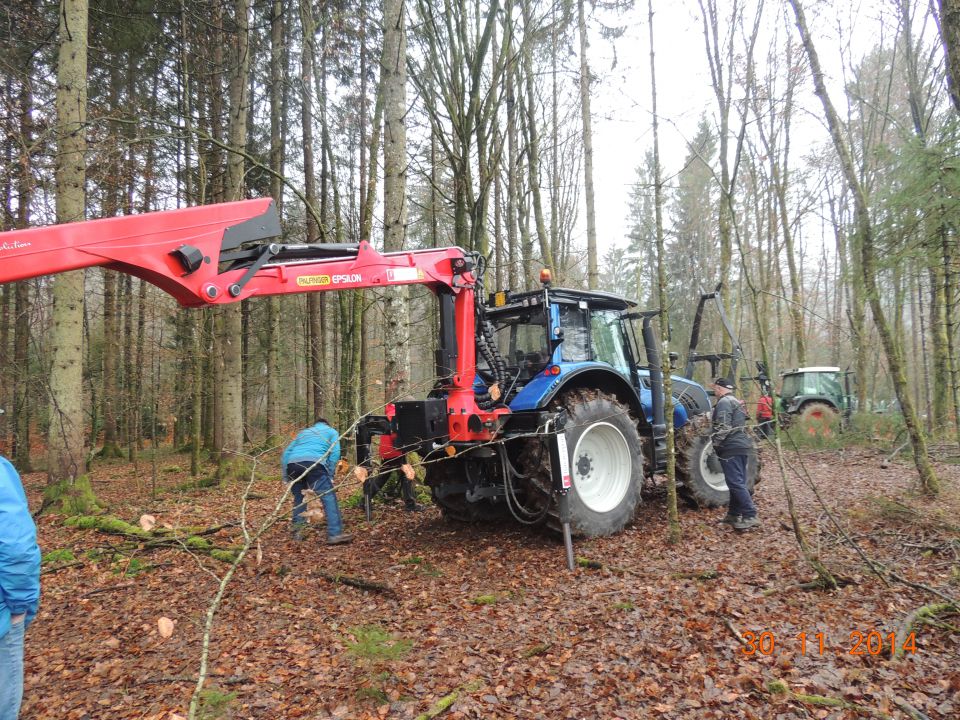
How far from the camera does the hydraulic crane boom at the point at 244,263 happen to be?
328 cm

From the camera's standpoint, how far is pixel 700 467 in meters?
7.16

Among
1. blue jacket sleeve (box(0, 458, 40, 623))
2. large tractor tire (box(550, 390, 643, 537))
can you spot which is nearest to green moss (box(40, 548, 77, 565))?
blue jacket sleeve (box(0, 458, 40, 623))

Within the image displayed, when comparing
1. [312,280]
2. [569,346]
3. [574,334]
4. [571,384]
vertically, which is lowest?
[571,384]

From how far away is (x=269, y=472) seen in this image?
11.9 meters

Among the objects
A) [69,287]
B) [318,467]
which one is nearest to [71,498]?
[69,287]

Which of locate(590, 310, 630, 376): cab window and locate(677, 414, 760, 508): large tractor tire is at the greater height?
locate(590, 310, 630, 376): cab window

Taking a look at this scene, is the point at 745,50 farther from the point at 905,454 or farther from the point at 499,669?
the point at 499,669

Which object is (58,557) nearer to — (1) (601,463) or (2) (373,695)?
(2) (373,695)

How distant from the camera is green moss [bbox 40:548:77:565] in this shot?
5461 mm

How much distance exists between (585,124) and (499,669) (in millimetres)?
12552

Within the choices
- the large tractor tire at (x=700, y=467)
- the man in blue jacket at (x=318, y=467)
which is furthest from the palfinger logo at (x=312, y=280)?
the large tractor tire at (x=700, y=467)
